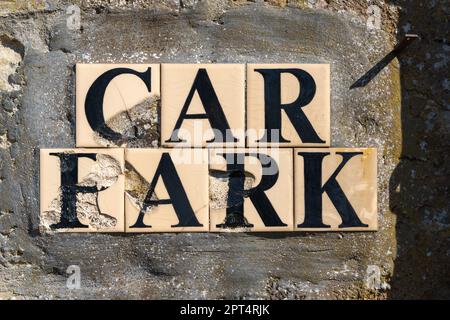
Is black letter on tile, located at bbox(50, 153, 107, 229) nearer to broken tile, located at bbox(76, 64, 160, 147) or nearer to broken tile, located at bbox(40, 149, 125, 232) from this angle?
broken tile, located at bbox(40, 149, 125, 232)

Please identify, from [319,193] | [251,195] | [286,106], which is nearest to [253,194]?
[251,195]

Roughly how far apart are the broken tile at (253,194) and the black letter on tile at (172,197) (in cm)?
10

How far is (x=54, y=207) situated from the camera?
2.15m

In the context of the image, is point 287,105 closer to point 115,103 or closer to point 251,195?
point 251,195

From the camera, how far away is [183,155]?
215 cm

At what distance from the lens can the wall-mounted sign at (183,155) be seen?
2.14 metres

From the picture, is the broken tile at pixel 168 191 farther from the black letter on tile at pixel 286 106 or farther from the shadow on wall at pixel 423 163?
the shadow on wall at pixel 423 163

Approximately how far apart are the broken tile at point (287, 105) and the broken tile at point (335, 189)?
0.07m

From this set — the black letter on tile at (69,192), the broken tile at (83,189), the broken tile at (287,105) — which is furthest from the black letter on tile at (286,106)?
the black letter on tile at (69,192)

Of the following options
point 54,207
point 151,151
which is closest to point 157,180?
point 151,151

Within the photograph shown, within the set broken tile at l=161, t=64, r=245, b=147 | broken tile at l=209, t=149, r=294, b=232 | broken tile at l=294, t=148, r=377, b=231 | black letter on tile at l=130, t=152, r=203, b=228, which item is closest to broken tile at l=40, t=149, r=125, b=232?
black letter on tile at l=130, t=152, r=203, b=228

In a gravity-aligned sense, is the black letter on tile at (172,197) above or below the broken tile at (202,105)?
below

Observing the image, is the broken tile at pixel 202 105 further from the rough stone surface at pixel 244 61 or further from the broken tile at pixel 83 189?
the broken tile at pixel 83 189

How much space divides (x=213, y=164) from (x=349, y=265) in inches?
27.5
